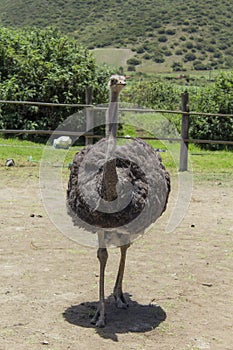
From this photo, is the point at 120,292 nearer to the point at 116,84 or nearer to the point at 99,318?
the point at 99,318

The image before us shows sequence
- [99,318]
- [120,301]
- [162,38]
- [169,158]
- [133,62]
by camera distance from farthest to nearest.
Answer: [162,38] → [133,62] → [169,158] → [120,301] → [99,318]

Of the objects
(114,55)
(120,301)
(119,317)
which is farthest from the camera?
(114,55)

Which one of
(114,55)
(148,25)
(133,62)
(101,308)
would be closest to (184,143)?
(101,308)

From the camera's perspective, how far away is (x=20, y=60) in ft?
44.2

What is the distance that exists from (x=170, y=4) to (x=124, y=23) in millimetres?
6144

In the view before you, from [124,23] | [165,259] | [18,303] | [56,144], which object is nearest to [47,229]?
[165,259]

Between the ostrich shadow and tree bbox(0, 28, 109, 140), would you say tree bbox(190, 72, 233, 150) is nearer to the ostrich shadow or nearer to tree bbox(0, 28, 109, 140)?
tree bbox(0, 28, 109, 140)

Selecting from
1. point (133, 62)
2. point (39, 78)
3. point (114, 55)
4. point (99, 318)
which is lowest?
point (133, 62)

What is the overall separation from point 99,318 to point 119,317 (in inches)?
9.5

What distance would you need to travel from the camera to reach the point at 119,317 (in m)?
4.38

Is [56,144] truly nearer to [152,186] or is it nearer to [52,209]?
[52,209]

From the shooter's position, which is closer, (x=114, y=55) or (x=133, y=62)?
(x=133, y=62)

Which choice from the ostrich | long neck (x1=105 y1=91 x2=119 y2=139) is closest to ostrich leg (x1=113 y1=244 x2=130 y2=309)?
the ostrich

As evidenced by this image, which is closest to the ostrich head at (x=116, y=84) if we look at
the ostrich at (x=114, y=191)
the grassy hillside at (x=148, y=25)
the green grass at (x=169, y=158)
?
the ostrich at (x=114, y=191)
